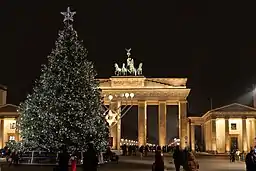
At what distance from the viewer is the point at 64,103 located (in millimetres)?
34844

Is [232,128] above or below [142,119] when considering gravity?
below

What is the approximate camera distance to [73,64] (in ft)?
116

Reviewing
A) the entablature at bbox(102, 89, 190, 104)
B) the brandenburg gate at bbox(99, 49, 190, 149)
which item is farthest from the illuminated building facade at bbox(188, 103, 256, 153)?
the entablature at bbox(102, 89, 190, 104)

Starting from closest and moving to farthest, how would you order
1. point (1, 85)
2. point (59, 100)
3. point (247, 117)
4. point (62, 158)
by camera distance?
point (62, 158)
point (59, 100)
point (247, 117)
point (1, 85)

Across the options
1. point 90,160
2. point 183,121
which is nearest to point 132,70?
point 183,121

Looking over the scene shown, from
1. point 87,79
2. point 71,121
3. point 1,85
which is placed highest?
point 1,85

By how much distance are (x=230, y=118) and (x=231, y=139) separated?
17.3ft

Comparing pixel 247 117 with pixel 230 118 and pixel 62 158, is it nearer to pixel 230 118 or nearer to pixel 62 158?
pixel 230 118

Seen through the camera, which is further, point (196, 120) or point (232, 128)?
point (196, 120)

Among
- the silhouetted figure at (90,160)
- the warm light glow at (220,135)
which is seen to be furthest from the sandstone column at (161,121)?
the silhouetted figure at (90,160)

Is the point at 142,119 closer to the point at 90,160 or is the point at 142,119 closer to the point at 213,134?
the point at 213,134

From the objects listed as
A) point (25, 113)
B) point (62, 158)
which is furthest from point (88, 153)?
point (25, 113)

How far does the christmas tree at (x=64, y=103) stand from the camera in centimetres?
3484

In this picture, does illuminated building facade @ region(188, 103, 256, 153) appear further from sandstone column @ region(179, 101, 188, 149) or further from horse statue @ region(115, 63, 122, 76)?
horse statue @ region(115, 63, 122, 76)
